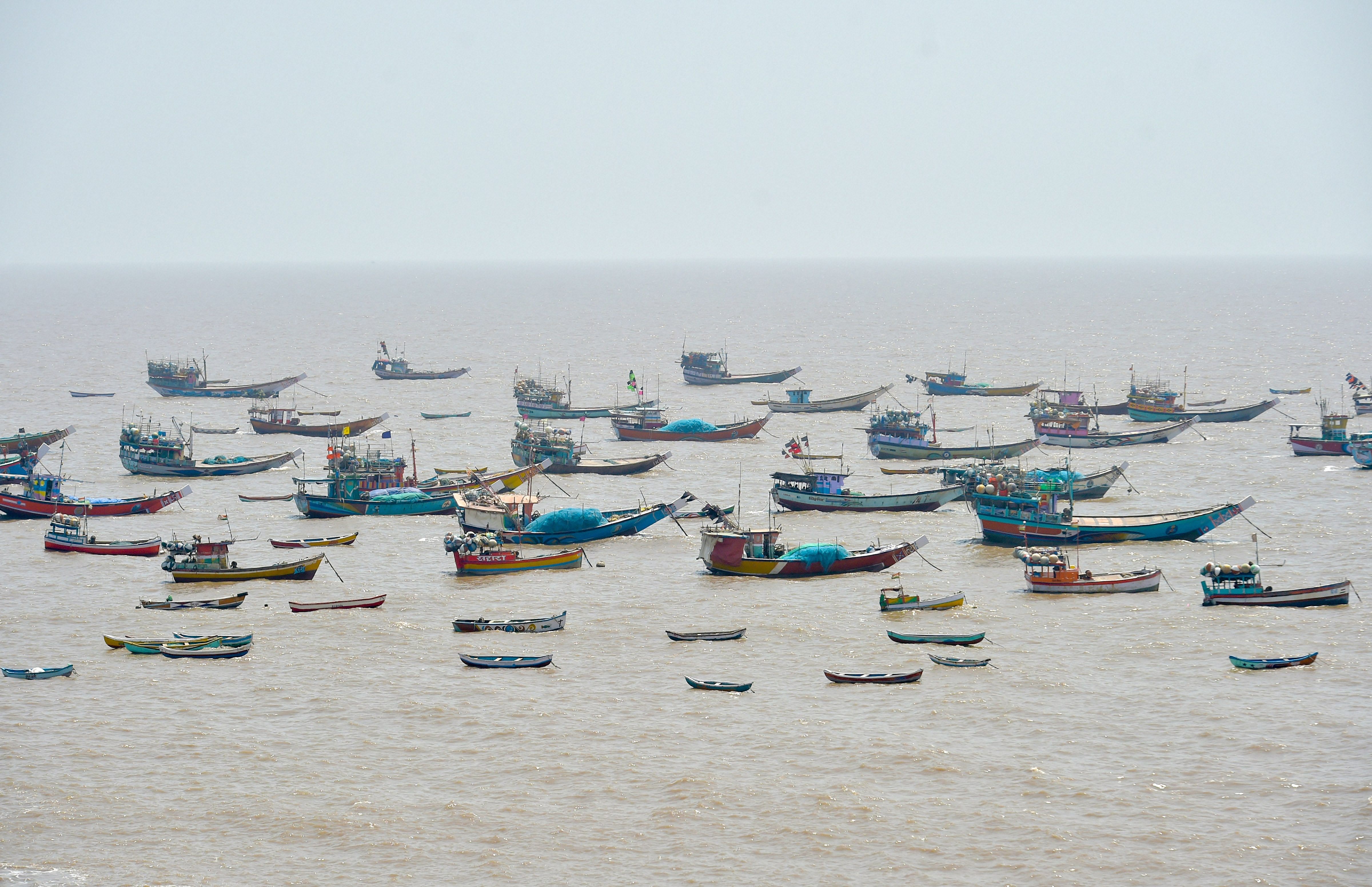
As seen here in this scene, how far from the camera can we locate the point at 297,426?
405 ft

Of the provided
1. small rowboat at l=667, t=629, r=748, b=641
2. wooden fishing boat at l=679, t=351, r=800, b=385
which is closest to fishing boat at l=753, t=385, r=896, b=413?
wooden fishing boat at l=679, t=351, r=800, b=385

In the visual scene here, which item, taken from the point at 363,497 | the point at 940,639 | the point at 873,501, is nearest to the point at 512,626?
the point at 940,639

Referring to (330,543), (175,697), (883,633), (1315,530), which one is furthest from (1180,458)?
(175,697)

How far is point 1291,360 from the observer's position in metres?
178

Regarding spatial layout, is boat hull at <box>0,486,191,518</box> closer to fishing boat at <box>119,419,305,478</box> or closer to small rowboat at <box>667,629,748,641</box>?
fishing boat at <box>119,419,305,478</box>

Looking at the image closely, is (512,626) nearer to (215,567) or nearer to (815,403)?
(215,567)

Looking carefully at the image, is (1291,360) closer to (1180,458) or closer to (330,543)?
(1180,458)

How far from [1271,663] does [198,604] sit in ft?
148

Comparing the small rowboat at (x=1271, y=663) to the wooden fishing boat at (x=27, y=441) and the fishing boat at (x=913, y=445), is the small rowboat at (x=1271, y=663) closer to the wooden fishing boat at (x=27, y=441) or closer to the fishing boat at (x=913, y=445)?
the fishing boat at (x=913, y=445)

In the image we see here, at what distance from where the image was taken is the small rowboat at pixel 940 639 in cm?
5909

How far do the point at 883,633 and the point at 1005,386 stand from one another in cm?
10150

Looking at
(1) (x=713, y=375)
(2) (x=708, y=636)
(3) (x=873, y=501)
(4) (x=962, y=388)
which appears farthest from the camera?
(1) (x=713, y=375)

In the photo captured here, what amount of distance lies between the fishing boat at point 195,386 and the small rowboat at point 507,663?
96.7 meters

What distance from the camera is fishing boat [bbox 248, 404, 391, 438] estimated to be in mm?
121750
